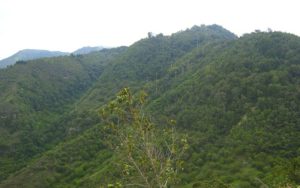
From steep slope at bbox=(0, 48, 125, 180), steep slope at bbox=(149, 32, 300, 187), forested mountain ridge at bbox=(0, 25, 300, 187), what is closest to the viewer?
steep slope at bbox=(149, 32, 300, 187)

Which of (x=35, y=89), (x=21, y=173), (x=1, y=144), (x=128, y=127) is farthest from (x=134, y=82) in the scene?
(x=128, y=127)

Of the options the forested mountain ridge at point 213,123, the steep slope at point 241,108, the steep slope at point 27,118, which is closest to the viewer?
the steep slope at point 241,108

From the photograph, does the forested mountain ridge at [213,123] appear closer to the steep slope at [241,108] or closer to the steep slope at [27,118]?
the steep slope at [241,108]

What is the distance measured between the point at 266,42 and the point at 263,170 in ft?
257

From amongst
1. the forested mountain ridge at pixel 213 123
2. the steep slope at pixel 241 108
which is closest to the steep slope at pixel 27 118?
the forested mountain ridge at pixel 213 123

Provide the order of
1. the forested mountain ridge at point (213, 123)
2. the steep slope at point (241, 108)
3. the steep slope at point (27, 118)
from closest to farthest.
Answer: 1. the steep slope at point (241, 108)
2. the forested mountain ridge at point (213, 123)
3. the steep slope at point (27, 118)

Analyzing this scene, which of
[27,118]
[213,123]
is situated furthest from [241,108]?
[27,118]

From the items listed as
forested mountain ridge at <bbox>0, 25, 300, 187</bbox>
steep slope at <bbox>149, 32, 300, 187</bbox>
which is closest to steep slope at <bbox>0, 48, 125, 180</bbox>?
forested mountain ridge at <bbox>0, 25, 300, 187</bbox>

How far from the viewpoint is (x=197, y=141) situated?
116938 mm

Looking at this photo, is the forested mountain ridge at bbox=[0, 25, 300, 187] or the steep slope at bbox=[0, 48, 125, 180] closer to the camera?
the forested mountain ridge at bbox=[0, 25, 300, 187]

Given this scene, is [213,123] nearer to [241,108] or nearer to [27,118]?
[241,108]

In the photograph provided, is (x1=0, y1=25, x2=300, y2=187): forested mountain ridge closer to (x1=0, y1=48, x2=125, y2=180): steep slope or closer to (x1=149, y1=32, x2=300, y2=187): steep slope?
(x1=149, y1=32, x2=300, y2=187): steep slope

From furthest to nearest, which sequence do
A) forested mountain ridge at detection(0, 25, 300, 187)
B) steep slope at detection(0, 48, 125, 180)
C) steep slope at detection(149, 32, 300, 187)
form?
steep slope at detection(0, 48, 125, 180), forested mountain ridge at detection(0, 25, 300, 187), steep slope at detection(149, 32, 300, 187)

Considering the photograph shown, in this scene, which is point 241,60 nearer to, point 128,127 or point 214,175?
point 214,175
